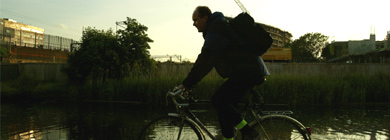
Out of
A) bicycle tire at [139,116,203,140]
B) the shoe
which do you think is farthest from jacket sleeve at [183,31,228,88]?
the shoe

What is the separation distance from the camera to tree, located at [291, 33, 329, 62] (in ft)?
283

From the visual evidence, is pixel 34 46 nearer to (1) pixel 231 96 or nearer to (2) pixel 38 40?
(2) pixel 38 40

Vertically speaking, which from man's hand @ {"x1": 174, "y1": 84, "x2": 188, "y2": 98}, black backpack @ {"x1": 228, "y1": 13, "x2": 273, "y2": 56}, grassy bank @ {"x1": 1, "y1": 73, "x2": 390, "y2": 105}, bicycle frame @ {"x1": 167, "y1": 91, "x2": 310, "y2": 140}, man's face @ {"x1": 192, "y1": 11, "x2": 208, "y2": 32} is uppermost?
man's face @ {"x1": 192, "y1": 11, "x2": 208, "y2": 32}

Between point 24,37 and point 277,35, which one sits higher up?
point 277,35

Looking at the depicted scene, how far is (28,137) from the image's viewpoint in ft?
18.9

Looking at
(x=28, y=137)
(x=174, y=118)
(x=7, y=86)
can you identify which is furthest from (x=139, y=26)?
(x=174, y=118)

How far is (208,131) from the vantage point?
3312 mm

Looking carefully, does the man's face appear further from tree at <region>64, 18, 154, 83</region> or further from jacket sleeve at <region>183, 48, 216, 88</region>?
tree at <region>64, 18, 154, 83</region>

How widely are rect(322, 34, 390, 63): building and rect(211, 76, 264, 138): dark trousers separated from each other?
25096 millimetres

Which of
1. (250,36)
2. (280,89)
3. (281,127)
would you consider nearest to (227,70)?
(250,36)

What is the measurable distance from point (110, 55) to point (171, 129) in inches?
498

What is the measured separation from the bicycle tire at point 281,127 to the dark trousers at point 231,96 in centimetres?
28

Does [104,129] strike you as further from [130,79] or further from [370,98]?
[370,98]

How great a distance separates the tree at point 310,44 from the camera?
8619cm
